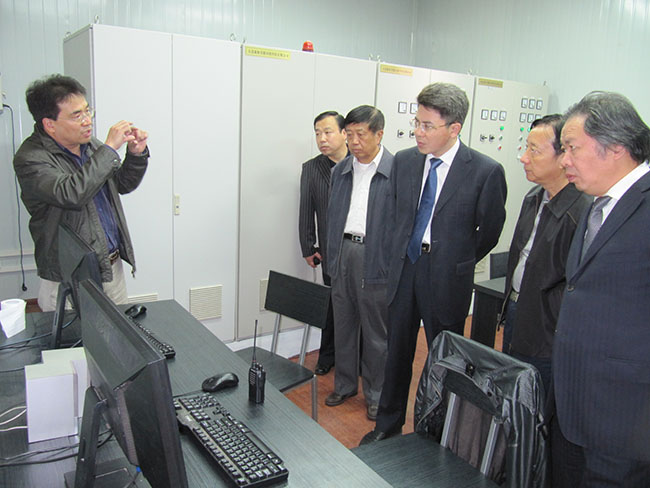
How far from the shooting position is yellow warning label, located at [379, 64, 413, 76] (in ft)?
11.8

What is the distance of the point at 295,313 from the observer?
2.32 meters

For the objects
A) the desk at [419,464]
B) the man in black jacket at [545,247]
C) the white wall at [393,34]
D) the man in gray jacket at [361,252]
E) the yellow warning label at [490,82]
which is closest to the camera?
the desk at [419,464]

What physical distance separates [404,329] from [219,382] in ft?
3.28

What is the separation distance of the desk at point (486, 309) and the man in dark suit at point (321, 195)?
2.86ft

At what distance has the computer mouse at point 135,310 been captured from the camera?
199cm

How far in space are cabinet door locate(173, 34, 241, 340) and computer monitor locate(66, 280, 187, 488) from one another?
6.86 feet

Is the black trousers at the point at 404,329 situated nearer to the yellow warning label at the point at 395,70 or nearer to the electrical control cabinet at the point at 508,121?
the yellow warning label at the point at 395,70

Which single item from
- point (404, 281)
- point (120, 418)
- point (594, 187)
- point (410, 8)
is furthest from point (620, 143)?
point (410, 8)

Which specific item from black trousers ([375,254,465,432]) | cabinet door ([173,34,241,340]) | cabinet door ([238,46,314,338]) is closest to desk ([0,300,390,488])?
black trousers ([375,254,465,432])

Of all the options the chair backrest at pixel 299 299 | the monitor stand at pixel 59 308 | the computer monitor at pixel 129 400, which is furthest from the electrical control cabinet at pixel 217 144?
the computer monitor at pixel 129 400

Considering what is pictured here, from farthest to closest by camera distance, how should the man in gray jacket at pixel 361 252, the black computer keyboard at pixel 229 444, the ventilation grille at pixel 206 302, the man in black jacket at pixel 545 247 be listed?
the ventilation grille at pixel 206 302 < the man in gray jacket at pixel 361 252 < the man in black jacket at pixel 545 247 < the black computer keyboard at pixel 229 444

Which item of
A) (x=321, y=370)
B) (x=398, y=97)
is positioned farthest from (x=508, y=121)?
(x=321, y=370)

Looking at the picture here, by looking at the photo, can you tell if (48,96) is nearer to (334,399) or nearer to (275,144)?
(275,144)

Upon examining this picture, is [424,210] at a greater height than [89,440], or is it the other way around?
[424,210]
